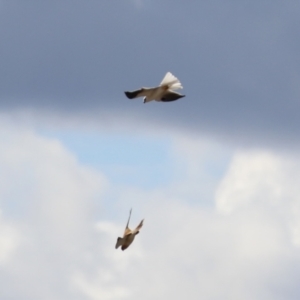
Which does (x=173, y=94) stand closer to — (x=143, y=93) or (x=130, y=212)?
(x=143, y=93)

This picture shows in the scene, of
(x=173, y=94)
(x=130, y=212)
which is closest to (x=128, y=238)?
(x=130, y=212)

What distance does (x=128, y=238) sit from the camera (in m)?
14.4

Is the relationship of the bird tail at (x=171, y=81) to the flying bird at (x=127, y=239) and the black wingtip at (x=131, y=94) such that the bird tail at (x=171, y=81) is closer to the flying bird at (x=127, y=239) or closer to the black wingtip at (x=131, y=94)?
the black wingtip at (x=131, y=94)

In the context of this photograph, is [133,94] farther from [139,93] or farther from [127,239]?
[127,239]

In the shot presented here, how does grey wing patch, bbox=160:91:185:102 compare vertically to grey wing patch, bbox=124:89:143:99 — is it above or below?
above

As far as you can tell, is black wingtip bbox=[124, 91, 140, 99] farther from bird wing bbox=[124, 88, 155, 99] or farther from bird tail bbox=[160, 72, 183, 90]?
bird tail bbox=[160, 72, 183, 90]

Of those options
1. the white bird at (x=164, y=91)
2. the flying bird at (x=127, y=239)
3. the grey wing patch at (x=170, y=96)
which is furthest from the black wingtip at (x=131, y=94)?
the flying bird at (x=127, y=239)

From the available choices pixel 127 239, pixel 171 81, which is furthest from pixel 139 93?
pixel 127 239

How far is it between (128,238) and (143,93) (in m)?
3.44

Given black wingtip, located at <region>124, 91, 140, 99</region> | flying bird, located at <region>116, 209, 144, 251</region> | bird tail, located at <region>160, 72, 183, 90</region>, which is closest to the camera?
black wingtip, located at <region>124, 91, 140, 99</region>

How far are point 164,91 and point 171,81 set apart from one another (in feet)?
0.97

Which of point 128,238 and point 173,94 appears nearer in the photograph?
point 173,94

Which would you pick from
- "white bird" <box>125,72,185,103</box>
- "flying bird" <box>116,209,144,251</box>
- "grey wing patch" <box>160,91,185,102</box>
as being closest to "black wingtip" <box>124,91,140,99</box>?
"white bird" <box>125,72,185,103</box>

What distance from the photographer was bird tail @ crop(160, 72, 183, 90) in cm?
1260
